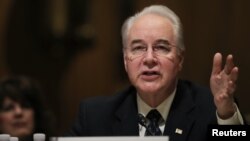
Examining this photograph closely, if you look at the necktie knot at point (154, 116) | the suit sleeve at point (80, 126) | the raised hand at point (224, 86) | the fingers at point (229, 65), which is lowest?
the suit sleeve at point (80, 126)

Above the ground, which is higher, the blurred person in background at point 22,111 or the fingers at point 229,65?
the fingers at point 229,65

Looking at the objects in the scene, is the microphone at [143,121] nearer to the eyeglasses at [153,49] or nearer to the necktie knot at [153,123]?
the necktie knot at [153,123]

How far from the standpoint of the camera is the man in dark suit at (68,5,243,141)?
2230 mm

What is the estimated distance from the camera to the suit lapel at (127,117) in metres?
2.24

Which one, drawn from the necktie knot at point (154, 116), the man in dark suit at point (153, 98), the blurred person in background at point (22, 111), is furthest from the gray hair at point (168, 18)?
the blurred person in background at point (22, 111)

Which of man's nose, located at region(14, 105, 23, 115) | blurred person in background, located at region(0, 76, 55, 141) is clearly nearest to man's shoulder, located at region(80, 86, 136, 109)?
blurred person in background, located at region(0, 76, 55, 141)

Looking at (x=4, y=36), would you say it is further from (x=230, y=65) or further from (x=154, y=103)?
(x=230, y=65)

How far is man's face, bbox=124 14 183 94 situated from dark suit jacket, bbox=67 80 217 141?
0.27 ft

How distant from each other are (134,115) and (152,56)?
24 cm

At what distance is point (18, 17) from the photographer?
160 inches

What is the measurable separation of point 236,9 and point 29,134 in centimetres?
183

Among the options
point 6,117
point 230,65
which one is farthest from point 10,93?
point 230,65

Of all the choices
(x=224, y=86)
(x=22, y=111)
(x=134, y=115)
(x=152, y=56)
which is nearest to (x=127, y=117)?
(x=134, y=115)

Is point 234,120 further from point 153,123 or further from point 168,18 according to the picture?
point 168,18
